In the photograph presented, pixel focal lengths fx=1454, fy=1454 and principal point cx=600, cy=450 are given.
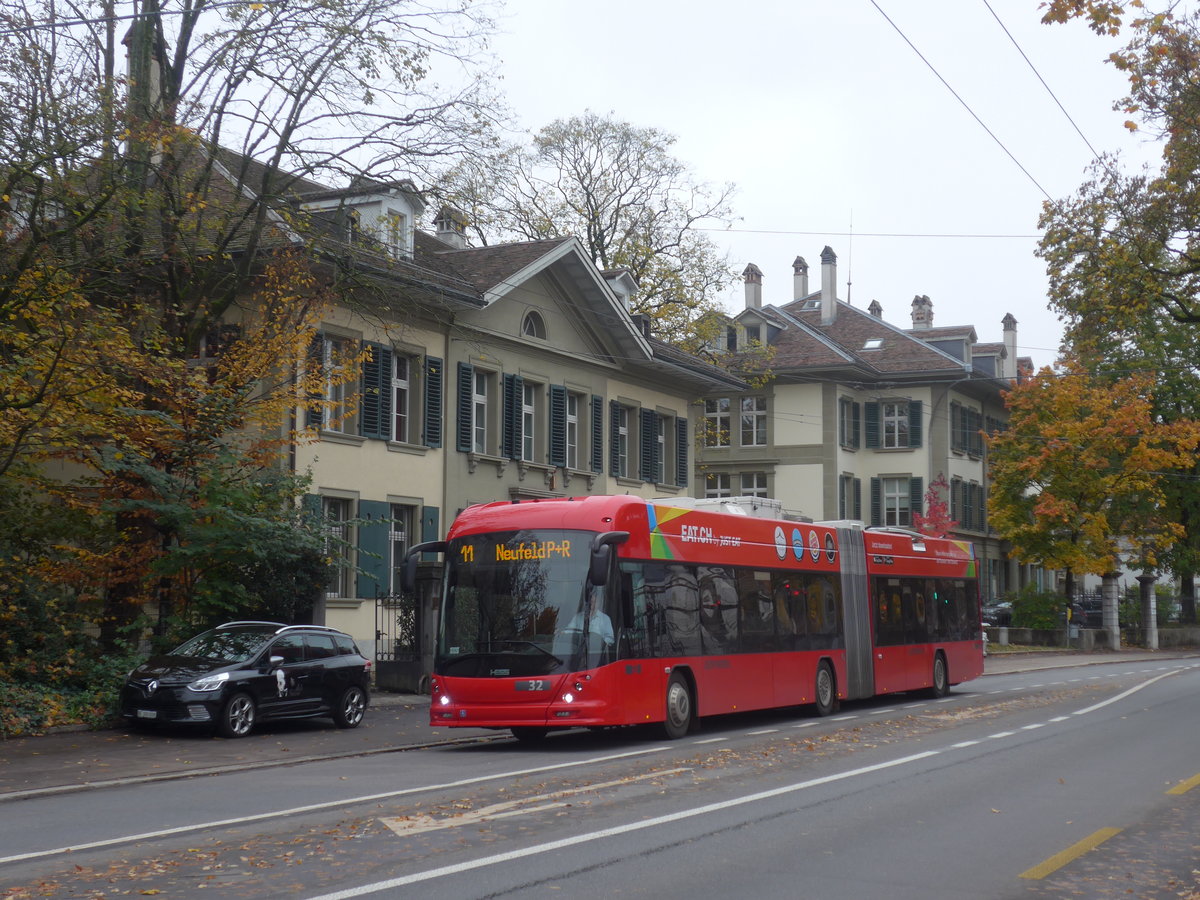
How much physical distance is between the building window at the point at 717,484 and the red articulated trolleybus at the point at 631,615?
127 ft

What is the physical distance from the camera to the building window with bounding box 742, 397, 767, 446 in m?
60.7

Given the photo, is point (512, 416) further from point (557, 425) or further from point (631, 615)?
point (631, 615)

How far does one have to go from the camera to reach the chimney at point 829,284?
65.9 metres

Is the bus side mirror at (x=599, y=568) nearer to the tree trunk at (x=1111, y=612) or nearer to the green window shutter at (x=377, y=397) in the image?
the green window shutter at (x=377, y=397)

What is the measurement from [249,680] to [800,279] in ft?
182

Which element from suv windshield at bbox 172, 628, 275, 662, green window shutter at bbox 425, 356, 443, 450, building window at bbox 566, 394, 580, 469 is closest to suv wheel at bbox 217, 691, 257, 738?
suv windshield at bbox 172, 628, 275, 662

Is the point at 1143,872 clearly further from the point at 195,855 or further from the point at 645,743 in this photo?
the point at 645,743

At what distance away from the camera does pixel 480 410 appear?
34094mm

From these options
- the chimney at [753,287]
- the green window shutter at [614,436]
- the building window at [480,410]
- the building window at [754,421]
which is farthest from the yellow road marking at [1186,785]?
the chimney at [753,287]

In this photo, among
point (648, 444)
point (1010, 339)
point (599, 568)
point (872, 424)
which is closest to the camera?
point (599, 568)

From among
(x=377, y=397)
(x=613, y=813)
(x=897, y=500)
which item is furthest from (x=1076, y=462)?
(x=613, y=813)

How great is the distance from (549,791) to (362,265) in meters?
14.6

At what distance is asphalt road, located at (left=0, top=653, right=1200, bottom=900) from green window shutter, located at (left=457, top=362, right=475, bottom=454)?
14010mm

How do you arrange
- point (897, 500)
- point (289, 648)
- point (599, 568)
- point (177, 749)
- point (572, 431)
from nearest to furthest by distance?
point (599, 568) < point (177, 749) < point (289, 648) < point (572, 431) < point (897, 500)
